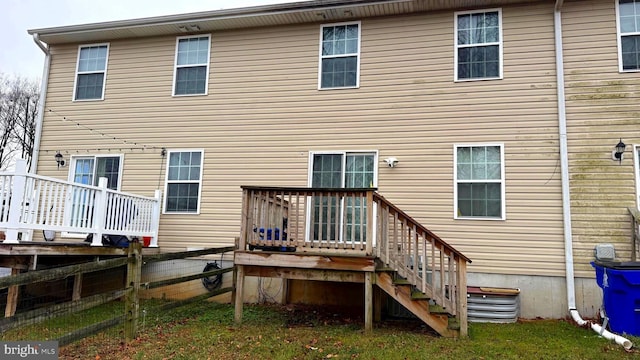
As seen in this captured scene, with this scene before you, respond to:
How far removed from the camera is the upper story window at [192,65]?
9016 mm

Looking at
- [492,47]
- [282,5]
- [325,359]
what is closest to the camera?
[325,359]

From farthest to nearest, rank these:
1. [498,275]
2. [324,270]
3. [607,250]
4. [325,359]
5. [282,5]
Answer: [282,5]
[498,275]
[607,250]
[324,270]
[325,359]

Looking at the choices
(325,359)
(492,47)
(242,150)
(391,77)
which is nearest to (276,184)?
(242,150)

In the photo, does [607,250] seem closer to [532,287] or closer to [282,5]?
[532,287]

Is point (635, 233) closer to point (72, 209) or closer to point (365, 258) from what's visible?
point (365, 258)

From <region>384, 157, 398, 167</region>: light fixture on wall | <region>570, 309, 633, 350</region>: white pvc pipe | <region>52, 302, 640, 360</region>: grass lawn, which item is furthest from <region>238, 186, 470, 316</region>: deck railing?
<region>570, 309, 633, 350</region>: white pvc pipe

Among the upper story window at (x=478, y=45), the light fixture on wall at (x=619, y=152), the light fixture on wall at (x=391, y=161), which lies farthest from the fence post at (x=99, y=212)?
the light fixture on wall at (x=619, y=152)

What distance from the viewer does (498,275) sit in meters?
7.00

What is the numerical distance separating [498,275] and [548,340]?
5.25ft

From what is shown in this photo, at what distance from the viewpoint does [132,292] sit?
5.35 meters

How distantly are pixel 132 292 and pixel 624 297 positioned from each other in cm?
636

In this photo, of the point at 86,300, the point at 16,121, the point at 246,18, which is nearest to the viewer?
the point at 86,300

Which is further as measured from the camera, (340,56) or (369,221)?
(340,56)

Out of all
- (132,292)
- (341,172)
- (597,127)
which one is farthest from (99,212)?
(597,127)
